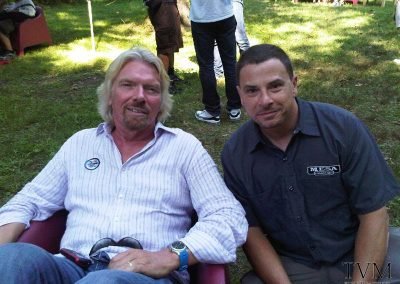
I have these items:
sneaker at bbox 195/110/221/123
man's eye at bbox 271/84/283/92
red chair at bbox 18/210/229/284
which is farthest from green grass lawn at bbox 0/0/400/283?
man's eye at bbox 271/84/283/92

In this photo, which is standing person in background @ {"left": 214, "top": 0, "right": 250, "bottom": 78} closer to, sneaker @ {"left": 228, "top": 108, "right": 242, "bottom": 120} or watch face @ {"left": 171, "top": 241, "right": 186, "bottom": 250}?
sneaker @ {"left": 228, "top": 108, "right": 242, "bottom": 120}

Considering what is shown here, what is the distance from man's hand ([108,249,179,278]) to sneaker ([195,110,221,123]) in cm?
310

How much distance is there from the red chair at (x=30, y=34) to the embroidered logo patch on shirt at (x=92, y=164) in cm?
645

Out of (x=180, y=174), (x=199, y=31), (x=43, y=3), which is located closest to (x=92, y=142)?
(x=180, y=174)

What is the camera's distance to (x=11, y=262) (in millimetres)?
1831

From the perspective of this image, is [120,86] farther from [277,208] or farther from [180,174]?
[277,208]

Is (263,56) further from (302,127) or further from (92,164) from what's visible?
Result: (92,164)

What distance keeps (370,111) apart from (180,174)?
11.0 ft

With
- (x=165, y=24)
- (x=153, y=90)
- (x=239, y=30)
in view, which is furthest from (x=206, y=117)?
(x=153, y=90)

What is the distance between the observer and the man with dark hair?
2.07m

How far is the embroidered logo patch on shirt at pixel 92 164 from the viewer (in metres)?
2.41

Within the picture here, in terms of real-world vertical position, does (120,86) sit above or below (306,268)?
above

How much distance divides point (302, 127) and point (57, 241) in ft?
4.26

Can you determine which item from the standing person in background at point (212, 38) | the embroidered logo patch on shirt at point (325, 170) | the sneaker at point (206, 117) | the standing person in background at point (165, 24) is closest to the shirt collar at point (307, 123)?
the embroidered logo patch on shirt at point (325, 170)
